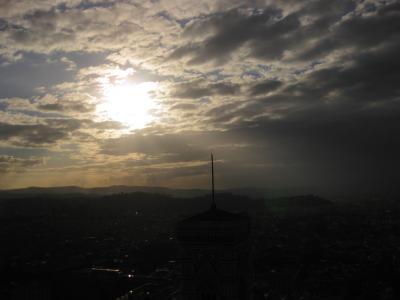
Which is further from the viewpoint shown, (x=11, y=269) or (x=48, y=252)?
(x=48, y=252)

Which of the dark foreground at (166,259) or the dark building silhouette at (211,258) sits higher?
the dark building silhouette at (211,258)

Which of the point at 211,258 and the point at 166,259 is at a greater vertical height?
the point at 211,258

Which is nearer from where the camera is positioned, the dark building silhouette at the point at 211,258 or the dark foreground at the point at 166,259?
the dark building silhouette at the point at 211,258

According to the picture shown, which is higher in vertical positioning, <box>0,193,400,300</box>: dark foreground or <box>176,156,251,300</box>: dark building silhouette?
<box>176,156,251,300</box>: dark building silhouette

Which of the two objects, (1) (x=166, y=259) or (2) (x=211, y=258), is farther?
(1) (x=166, y=259)

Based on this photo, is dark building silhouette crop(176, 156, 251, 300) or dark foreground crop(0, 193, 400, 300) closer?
dark building silhouette crop(176, 156, 251, 300)

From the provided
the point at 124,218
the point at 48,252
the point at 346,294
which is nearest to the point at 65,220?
the point at 124,218

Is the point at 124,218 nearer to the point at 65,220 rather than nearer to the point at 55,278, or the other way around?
the point at 65,220

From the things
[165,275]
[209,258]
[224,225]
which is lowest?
[165,275]
